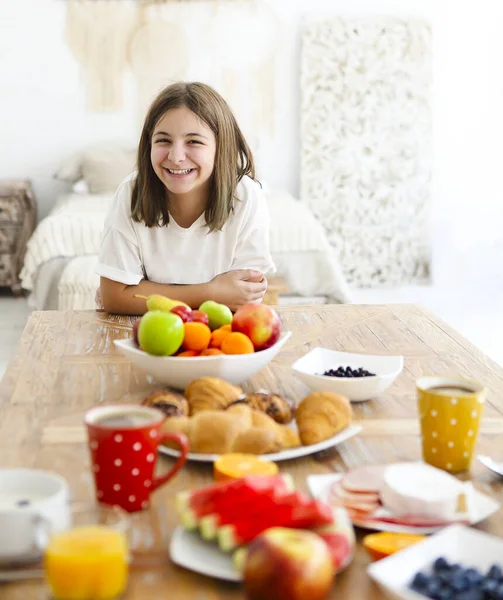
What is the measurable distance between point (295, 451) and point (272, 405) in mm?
93

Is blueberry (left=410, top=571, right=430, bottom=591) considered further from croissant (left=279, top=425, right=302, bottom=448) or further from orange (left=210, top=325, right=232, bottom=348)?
orange (left=210, top=325, right=232, bottom=348)

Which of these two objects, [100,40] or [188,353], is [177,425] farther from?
[100,40]

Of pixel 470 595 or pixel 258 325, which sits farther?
pixel 258 325

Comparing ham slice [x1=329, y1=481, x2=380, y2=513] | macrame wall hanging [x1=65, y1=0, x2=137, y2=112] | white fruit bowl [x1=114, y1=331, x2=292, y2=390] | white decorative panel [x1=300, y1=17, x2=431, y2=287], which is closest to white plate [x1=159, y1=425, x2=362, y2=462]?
ham slice [x1=329, y1=481, x2=380, y2=513]

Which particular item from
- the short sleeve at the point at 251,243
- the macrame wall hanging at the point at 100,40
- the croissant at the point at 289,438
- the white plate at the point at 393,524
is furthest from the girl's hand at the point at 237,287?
the macrame wall hanging at the point at 100,40

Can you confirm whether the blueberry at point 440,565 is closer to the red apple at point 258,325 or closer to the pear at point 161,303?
the red apple at point 258,325

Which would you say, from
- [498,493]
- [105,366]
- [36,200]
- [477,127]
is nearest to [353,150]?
→ [477,127]

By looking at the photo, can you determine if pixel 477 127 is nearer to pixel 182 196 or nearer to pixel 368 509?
pixel 182 196

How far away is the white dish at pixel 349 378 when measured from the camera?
1.24 metres

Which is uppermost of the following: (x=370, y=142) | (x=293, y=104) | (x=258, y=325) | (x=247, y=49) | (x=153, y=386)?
(x=247, y=49)

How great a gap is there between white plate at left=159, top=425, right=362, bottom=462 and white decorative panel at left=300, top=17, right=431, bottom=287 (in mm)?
Answer: 4340

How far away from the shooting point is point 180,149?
190cm

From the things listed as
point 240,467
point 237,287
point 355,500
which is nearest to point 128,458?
point 240,467

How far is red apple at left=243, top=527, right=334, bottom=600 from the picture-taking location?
0.67m
